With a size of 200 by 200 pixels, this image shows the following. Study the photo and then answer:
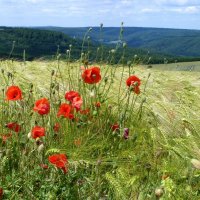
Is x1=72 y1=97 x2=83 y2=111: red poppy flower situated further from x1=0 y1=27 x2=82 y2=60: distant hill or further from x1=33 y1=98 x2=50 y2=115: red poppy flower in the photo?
x1=0 y1=27 x2=82 y2=60: distant hill

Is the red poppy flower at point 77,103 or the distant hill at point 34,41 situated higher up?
the red poppy flower at point 77,103

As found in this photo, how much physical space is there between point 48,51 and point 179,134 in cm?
14957

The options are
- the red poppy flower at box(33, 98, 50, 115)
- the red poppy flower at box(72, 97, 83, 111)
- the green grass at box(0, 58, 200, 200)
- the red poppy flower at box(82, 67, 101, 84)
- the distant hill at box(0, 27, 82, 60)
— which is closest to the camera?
the green grass at box(0, 58, 200, 200)

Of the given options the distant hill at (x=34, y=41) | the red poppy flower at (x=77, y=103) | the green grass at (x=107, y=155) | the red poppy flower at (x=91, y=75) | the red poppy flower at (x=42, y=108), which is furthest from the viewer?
the distant hill at (x=34, y=41)

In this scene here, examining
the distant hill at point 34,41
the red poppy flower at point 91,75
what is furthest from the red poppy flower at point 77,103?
the distant hill at point 34,41

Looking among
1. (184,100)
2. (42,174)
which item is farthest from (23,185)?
(184,100)

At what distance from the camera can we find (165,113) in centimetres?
498

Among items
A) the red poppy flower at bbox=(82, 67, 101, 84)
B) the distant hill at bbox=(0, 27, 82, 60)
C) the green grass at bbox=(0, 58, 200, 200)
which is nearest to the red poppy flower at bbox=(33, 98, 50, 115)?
the green grass at bbox=(0, 58, 200, 200)

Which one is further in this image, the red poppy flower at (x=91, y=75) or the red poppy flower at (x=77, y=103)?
the red poppy flower at (x=91, y=75)

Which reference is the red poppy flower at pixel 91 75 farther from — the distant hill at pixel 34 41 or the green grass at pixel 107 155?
the distant hill at pixel 34 41

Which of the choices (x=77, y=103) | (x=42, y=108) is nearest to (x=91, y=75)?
(x=77, y=103)

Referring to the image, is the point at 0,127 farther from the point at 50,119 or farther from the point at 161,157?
the point at 161,157

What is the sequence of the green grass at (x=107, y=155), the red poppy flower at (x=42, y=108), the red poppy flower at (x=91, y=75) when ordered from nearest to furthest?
1. the green grass at (x=107, y=155)
2. the red poppy flower at (x=42, y=108)
3. the red poppy flower at (x=91, y=75)

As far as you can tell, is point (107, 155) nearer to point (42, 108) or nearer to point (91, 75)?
point (91, 75)
